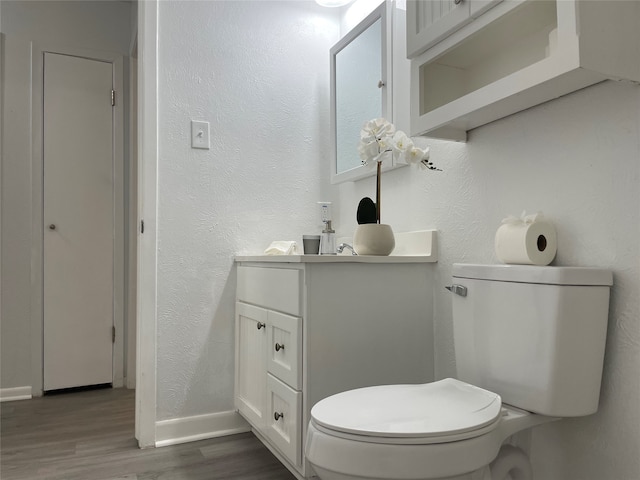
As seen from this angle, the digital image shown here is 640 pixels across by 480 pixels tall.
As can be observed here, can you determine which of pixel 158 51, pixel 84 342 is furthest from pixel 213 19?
pixel 84 342

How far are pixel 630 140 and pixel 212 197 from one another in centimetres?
149

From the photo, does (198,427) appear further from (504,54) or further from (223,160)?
(504,54)

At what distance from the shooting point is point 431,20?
1.30 m

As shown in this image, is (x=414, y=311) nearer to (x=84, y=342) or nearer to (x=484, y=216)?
(x=484, y=216)

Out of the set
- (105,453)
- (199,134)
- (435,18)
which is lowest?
(105,453)

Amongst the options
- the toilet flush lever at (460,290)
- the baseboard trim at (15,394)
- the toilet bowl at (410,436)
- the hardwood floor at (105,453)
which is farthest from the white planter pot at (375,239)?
the baseboard trim at (15,394)

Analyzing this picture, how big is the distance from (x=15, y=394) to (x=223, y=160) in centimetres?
171

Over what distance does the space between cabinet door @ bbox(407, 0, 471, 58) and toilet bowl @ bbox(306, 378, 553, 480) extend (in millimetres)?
896

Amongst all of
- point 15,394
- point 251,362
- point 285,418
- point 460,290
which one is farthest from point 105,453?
point 460,290

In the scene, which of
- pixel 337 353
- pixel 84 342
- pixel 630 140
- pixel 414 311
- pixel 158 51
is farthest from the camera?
pixel 84 342

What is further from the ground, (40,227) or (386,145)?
(386,145)

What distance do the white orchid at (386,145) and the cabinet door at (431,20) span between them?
0.81ft

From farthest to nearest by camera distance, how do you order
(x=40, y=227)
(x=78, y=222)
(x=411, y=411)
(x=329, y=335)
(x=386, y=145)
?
1. (x=78, y=222)
2. (x=40, y=227)
3. (x=386, y=145)
4. (x=329, y=335)
5. (x=411, y=411)

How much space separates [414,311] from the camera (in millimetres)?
1565
